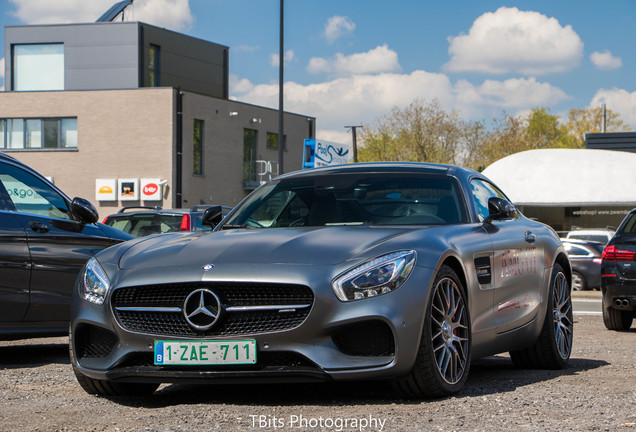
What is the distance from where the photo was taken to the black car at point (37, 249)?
7.77m

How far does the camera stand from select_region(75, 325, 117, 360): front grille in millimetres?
5562

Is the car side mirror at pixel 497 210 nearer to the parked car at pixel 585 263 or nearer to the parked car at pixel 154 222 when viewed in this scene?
the parked car at pixel 154 222

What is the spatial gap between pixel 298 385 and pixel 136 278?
1.40 meters

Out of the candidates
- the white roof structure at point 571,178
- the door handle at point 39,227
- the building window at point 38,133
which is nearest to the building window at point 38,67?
the building window at point 38,133

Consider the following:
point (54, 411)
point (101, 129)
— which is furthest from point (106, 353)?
point (101, 129)

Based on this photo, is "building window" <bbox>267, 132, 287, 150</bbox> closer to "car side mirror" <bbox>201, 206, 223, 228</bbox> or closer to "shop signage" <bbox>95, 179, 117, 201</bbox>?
"shop signage" <bbox>95, 179, 117, 201</bbox>

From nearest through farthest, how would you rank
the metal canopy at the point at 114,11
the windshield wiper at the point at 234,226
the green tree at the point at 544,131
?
1. the windshield wiper at the point at 234,226
2. the metal canopy at the point at 114,11
3. the green tree at the point at 544,131

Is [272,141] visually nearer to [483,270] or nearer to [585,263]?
[585,263]

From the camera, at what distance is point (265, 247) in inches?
216

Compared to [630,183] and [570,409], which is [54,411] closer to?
[570,409]

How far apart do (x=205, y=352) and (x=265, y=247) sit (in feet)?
2.24

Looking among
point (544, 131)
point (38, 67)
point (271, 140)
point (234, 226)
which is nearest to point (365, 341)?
point (234, 226)

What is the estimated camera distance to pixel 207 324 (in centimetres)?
517

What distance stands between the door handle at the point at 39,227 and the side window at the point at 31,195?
0.13 meters
